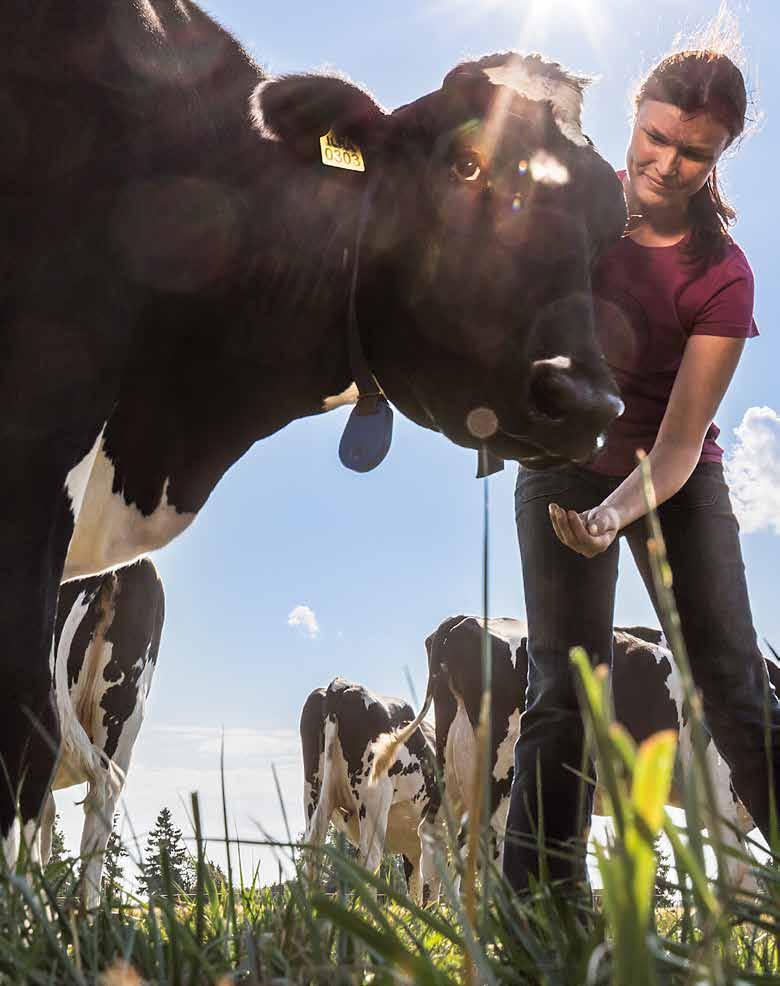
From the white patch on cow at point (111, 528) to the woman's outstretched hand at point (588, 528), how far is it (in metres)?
1.27

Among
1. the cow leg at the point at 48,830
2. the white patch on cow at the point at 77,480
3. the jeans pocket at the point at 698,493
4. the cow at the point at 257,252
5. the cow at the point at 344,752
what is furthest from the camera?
the cow at the point at 344,752

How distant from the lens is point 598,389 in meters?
3.18

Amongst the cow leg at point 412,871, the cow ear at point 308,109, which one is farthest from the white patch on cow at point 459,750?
the cow ear at point 308,109

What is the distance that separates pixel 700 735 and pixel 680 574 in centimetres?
300

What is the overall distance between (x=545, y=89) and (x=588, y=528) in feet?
4.89

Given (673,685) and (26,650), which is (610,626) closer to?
(26,650)

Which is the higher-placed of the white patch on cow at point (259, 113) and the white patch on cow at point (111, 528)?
the white patch on cow at point (259, 113)

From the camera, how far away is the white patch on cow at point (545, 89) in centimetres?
341

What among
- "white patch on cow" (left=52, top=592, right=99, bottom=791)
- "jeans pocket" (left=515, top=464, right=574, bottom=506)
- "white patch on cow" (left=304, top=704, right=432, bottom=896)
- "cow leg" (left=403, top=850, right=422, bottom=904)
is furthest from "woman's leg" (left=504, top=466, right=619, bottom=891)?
"cow leg" (left=403, top=850, right=422, bottom=904)

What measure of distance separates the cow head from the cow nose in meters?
0.01

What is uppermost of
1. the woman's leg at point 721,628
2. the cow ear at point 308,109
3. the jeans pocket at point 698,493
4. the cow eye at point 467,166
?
the cow ear at point 308,109

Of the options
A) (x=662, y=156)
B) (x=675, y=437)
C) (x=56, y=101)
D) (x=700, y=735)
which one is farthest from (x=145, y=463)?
(x=700, y=735)

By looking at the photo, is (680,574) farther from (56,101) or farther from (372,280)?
(56,101)

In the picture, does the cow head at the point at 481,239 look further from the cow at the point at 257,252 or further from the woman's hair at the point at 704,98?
the woman's hair at the point at 704,98
